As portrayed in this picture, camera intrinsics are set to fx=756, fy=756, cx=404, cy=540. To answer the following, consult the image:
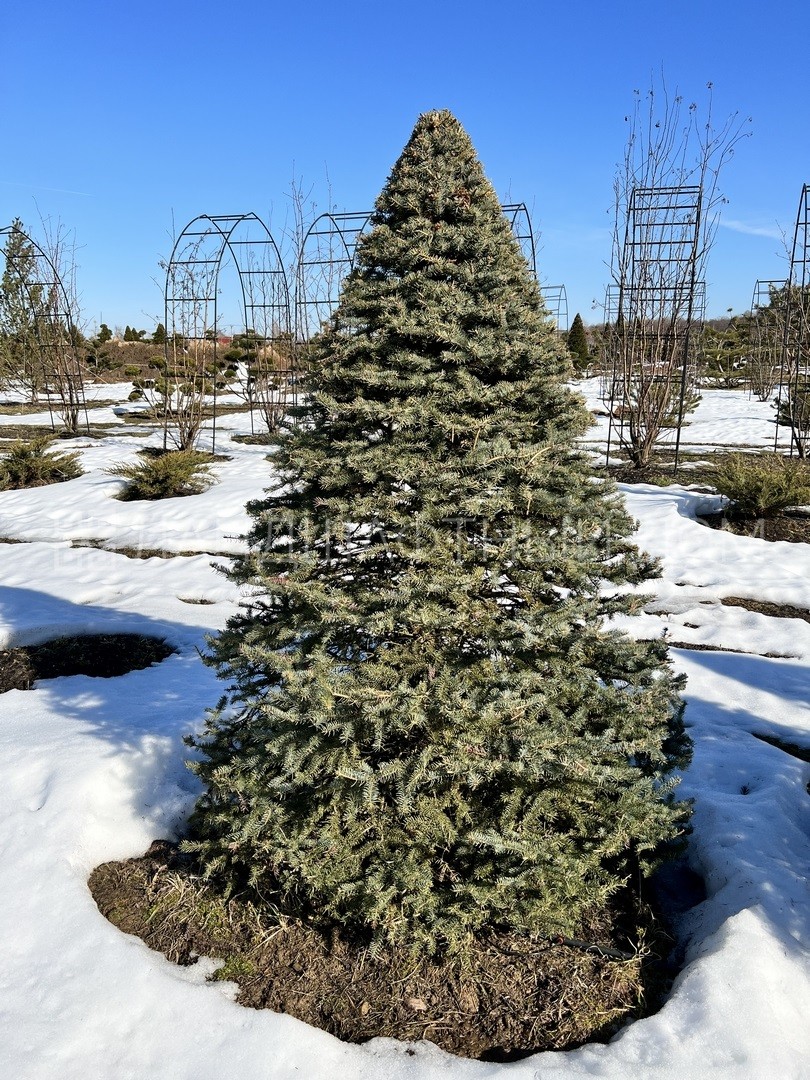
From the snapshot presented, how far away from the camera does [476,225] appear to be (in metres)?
2.62

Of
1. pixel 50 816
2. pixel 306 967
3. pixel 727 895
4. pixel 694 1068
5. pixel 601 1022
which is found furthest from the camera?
pixel 50 816

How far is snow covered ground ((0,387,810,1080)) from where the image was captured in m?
2.12

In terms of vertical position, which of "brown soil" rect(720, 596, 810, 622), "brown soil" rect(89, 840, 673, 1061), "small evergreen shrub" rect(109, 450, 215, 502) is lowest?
"brown soil" rect(89, 840, 673, 1061)

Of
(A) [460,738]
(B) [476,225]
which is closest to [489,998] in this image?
(A) [460,738]

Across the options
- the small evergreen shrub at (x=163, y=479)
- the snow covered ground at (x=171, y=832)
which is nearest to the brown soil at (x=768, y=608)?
the snow covered ground at (x=171, y=832)

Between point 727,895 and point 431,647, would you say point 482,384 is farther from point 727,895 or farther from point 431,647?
point 727,895

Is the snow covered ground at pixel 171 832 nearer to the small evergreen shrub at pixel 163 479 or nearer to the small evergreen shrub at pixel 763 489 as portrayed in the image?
the small evergreen shrub at pixel 763 489

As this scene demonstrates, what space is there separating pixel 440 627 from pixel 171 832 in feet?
5.37

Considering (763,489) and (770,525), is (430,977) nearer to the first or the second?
(763,489)

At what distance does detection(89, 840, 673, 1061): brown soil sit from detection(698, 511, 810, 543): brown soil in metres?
6.43

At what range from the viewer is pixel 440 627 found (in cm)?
253

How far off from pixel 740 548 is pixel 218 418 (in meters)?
15.4

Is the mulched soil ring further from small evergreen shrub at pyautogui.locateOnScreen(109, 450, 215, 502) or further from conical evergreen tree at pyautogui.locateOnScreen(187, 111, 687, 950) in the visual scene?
small evergreen shrub at pyautogui.locateOnScreen(109, 450, 215, 502)

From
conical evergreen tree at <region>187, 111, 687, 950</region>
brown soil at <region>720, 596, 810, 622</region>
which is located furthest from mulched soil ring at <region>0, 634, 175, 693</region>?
brown soil at <region>720, 596, 810, 622</region>
